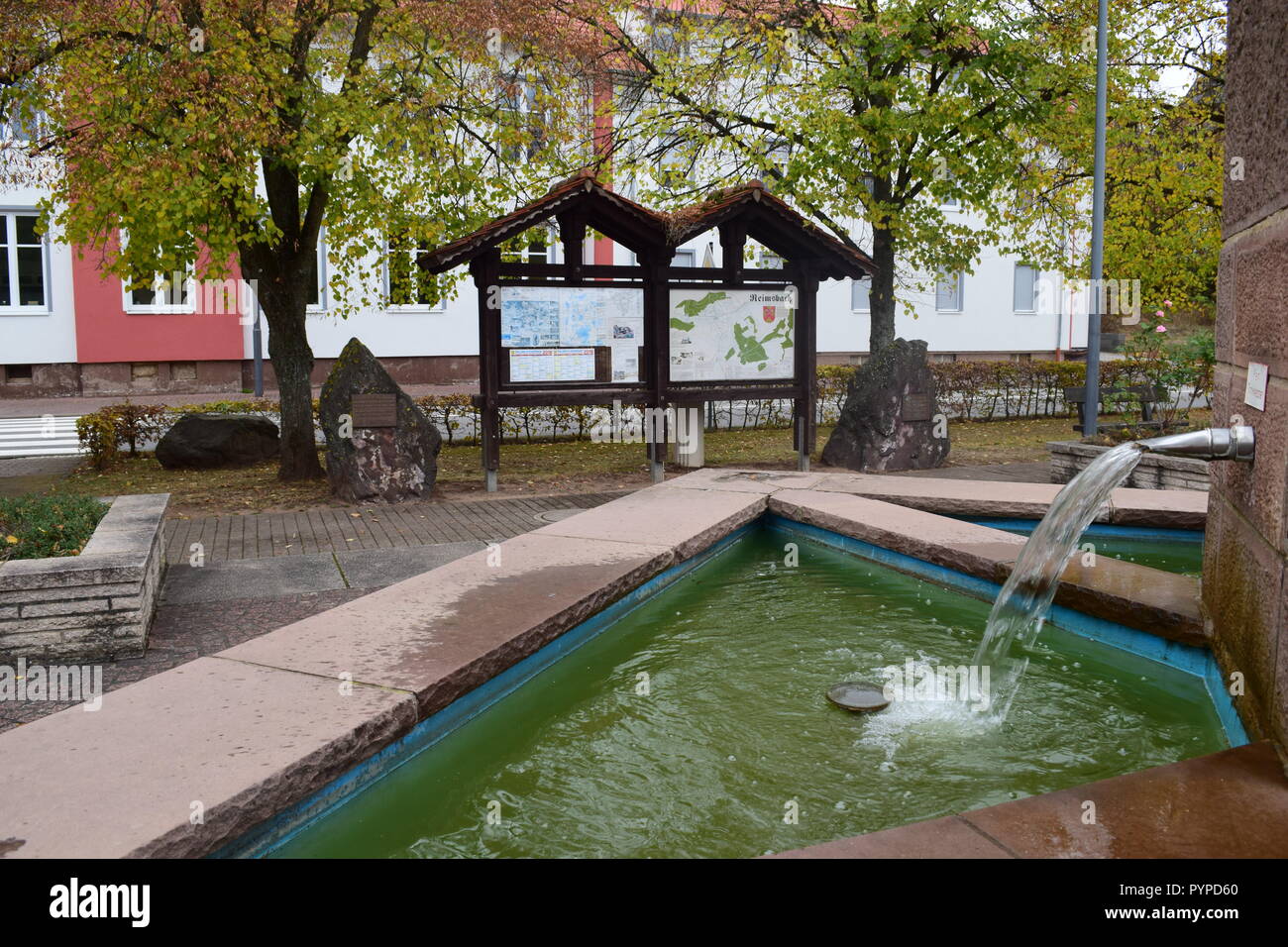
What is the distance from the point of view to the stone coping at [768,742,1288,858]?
2.82m

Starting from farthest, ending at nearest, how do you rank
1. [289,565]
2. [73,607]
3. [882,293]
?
[882,293]
[289,565]
[73,607]

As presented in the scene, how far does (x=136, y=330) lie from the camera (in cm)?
2481

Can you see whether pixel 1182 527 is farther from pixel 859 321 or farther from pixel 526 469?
pixel 859 321

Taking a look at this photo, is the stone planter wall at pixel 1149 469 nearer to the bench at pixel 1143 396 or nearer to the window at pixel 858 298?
the bench at pixel 1143 396

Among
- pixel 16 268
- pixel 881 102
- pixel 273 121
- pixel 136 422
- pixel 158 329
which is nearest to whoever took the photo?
pixel 273 121

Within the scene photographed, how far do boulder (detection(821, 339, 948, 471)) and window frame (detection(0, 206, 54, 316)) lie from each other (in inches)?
773

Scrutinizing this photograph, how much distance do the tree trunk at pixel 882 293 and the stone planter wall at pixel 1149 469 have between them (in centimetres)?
502

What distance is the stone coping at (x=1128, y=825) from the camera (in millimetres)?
2820

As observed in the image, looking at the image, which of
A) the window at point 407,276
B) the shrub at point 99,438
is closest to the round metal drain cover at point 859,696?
the window at point 407,276

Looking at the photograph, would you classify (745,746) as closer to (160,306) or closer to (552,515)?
(552,515)

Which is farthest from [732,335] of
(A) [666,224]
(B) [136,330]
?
(B) [136,330]

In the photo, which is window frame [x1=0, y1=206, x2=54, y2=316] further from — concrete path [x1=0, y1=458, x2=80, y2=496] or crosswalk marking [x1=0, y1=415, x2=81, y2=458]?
Answer: concrete path [x1=0, y1=458, x2=80, y2=496]

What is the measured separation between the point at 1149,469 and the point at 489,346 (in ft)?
20.9
